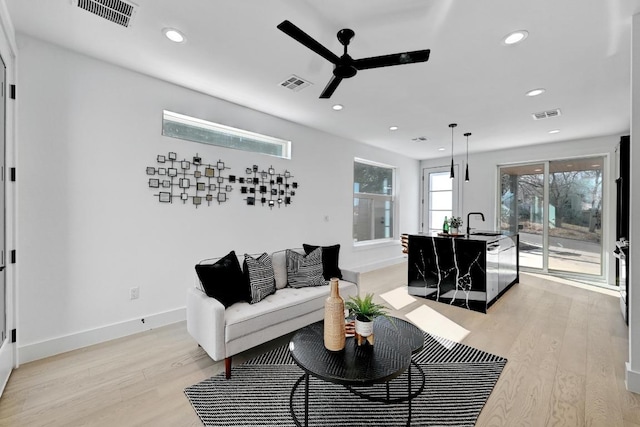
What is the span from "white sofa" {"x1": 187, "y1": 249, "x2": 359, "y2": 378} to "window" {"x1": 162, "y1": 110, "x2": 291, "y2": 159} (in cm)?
175

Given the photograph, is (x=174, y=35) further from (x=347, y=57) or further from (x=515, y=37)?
(x=515, y=37)

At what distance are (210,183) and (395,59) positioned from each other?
2517mm

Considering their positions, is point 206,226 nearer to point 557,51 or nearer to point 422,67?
point 422,67

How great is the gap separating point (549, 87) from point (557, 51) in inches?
33.1

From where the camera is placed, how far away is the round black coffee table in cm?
149

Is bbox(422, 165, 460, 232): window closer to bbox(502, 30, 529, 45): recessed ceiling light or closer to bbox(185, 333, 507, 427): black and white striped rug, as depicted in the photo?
bbox(502, 30, 529, 45): recessed ceiling light

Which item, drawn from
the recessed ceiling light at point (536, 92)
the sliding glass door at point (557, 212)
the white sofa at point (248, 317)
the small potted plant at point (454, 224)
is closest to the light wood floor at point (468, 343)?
the white sofa at point (248, 317)

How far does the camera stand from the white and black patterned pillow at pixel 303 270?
10.1 ft

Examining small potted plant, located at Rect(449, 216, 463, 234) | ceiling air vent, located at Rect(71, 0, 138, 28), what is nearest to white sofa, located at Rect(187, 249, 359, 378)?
ceiling air vent, located at Rect(71, 0, 138, 28)

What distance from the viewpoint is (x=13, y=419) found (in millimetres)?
1757

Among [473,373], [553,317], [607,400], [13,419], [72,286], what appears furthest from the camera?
[553,317]

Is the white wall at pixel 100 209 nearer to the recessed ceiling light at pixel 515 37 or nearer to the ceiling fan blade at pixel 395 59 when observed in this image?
the ceiling fan blade at pixel 395 59

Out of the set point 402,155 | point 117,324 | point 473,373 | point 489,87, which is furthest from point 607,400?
point 402,155

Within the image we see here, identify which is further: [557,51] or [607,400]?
[557,51]
